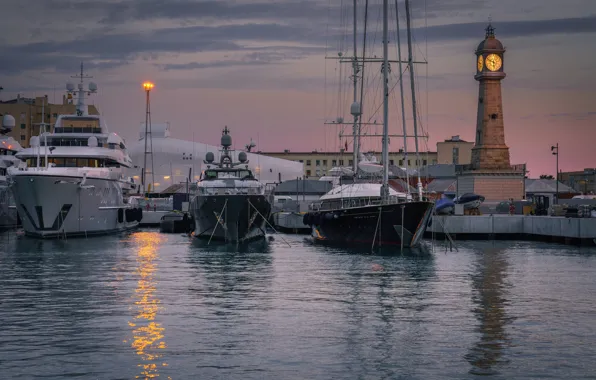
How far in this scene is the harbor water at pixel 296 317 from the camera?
20547 millimetres

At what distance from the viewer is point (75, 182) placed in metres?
62.0

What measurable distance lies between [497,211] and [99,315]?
205 ft

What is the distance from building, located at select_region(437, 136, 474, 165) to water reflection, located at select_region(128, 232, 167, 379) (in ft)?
511

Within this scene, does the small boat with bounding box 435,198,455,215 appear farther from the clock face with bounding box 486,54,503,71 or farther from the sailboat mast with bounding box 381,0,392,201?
the clock face with bounding box 486,54,503,71

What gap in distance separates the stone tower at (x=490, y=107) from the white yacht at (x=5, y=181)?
45346 mm

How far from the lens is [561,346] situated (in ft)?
75.0

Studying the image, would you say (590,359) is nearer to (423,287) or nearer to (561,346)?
(561,346)

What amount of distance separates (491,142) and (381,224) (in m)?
43.1

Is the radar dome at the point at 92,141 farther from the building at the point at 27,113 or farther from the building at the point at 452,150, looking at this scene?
the building at the point at 452,150

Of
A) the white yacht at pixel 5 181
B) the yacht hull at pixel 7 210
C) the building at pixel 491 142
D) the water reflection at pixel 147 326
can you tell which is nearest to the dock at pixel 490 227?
the building at pixel 491 142

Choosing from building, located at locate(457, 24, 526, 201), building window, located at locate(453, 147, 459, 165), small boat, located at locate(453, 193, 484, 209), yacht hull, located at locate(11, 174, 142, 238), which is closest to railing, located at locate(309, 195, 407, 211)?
yacht hull, located at locate(11, 174, 142, 238)

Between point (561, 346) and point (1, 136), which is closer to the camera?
point (561, 346)

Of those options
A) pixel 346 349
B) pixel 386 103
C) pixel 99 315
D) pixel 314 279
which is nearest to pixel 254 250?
pixel 386 103

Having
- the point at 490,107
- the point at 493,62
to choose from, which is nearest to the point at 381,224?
the point at 490,107
